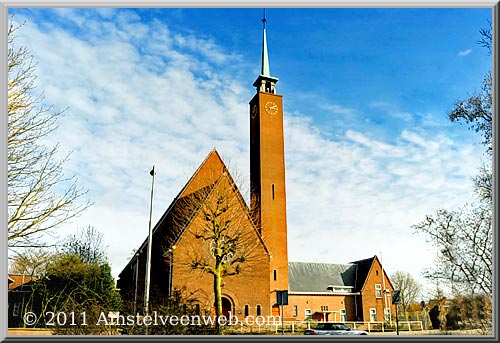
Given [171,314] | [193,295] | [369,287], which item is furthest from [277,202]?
[171,314]

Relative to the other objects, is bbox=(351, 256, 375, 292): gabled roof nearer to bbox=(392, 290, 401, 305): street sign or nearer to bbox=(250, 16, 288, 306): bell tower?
bbox=(392, 290, 401, 305): street sign

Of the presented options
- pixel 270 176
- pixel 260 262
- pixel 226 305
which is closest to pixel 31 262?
pixel 226 305

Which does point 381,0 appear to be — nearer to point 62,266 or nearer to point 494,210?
point 494,210

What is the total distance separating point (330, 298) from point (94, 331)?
3276 cm

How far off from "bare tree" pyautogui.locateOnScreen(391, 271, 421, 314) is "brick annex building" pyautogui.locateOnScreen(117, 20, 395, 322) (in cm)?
135

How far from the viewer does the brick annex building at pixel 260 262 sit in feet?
79.5

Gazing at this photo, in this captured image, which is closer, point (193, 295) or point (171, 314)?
point (171, 314)

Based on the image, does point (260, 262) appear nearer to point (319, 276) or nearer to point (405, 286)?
point (319, 276)

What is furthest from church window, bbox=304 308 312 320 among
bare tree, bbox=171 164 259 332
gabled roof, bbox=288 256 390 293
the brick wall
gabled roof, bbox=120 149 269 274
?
bare tree, bbox=171 164 259 332

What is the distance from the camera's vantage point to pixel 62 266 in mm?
16688

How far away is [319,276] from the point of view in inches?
1640

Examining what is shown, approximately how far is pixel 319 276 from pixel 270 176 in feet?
43.9

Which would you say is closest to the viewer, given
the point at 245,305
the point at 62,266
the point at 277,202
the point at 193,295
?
the point at 62,266

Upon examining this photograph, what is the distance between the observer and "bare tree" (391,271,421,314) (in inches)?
1561
